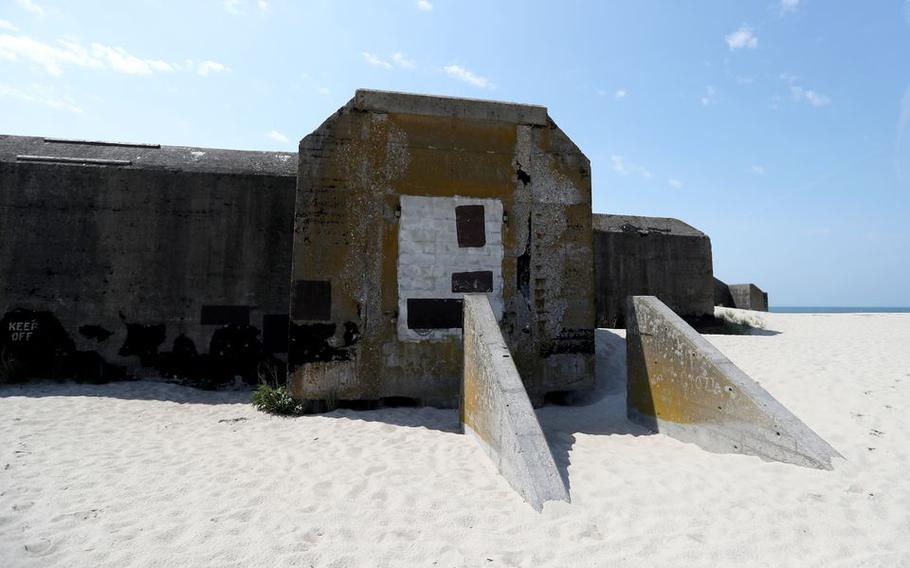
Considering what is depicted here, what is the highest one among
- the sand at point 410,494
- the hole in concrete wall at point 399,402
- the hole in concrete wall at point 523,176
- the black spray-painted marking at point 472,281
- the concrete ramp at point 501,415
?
the hole in concrete wall at point 523,176

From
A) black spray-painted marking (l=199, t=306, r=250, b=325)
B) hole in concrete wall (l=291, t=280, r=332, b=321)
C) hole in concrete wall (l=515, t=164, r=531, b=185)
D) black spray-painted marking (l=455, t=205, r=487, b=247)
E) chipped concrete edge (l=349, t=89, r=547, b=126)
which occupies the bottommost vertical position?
black spray-painted marking (l=199, t=306, r=250, b=325)

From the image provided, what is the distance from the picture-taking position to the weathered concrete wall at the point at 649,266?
11.0 m

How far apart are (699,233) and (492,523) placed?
37.7ft

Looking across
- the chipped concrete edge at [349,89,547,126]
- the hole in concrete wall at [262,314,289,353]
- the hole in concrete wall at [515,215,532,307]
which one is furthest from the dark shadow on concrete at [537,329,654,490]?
the hole in concrete wall at [262,314,289,353]

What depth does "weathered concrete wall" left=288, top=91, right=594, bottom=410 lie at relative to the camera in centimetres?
575

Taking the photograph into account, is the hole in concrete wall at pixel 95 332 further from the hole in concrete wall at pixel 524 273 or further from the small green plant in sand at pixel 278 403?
the hole in concrete wall at pixel 524 273

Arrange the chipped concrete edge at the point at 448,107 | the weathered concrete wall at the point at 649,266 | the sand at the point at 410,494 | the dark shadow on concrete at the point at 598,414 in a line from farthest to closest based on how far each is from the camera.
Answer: the weathered concrete wall at the point at 649,266, the chipped concrete edge at the point at 448,107, the dark shadow on concrete at the point at 598,414, the sand at the point at 410,494

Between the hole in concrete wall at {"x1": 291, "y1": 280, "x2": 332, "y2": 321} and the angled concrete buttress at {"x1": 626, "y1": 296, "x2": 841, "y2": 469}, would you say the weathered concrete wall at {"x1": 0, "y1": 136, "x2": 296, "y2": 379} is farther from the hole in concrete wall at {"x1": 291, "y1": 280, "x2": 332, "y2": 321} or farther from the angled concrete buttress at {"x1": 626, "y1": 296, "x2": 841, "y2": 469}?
the angled concrete buttress at {"x1": 626, "y1": 296, "x2": 841, "y2": 469}

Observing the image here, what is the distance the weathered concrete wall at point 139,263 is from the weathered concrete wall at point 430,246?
5.68 ft

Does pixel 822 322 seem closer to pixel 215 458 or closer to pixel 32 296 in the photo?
pixel 215 458

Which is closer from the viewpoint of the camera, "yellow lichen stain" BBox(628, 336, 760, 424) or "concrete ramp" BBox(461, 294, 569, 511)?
"concrete ramp" BBox(461, 294, 569, 511)

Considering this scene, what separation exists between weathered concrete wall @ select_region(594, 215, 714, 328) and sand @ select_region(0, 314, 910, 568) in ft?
18.4

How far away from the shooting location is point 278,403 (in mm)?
5617

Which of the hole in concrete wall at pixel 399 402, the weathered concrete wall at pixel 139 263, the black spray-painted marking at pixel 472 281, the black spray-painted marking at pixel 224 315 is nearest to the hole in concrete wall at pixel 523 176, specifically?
the black spray-painted marking at pixel 472 281
